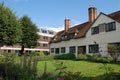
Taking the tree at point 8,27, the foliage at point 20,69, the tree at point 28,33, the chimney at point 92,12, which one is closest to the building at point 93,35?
the chimney at point 92,12

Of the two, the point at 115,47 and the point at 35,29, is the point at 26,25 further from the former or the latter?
the point at 115,47

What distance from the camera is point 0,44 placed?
4594 centimetres

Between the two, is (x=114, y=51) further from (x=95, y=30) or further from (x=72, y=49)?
(x=72, y=49)

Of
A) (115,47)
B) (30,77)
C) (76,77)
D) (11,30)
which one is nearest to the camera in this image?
(76,77)

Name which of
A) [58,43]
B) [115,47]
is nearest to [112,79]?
[115,47]

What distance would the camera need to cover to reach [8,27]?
44.0m

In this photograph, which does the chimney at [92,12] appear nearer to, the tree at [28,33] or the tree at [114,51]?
the tree at [114,51]

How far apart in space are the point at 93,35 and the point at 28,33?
24237 mm

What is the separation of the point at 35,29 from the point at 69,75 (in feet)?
187

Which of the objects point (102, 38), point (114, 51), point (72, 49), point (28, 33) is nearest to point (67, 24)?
point (72, 49)

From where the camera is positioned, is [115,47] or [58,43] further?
[58,43]

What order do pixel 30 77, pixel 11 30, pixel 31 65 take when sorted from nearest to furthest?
pixel 30 77
pixel 31 65
pixel 11 30

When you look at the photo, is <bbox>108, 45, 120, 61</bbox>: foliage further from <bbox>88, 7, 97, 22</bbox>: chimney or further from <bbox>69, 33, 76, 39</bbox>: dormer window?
<bbox>69, 33, 76, 39</bbox>: dormer window

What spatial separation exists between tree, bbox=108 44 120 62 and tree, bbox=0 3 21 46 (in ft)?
65.2
